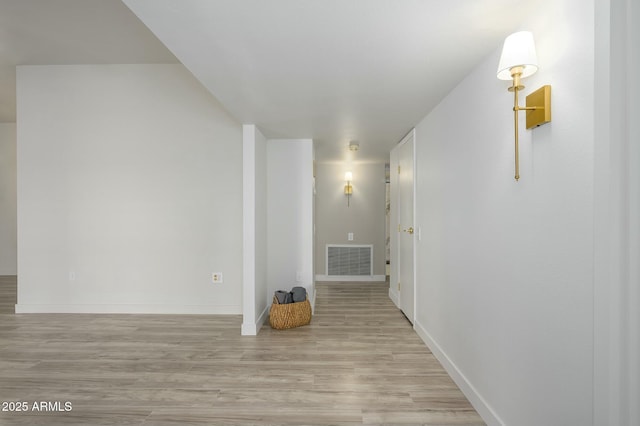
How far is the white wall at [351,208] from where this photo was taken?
653 centimetres

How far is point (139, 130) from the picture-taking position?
4160 millimetres

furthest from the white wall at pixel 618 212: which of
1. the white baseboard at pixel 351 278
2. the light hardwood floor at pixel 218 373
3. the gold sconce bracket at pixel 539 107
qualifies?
the white baseboard at pixel 351 278

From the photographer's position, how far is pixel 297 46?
190 centimetres

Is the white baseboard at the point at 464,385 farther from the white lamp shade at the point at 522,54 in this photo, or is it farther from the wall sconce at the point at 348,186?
the wall sconce at the point at 348,186

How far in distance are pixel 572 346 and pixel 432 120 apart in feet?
7.45

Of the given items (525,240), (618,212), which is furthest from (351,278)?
(618,212)

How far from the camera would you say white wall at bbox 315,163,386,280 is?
6.53 meters

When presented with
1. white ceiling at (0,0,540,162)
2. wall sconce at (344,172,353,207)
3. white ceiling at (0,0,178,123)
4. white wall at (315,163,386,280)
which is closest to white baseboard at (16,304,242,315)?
white ceiling at (0,0,540,162)

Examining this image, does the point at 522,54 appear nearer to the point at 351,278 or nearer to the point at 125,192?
the point at 125,192

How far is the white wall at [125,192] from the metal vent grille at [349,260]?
8.77ft

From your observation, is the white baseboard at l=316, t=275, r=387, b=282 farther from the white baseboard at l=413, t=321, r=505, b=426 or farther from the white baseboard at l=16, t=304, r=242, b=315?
the white baseboard at l=413, t=321, r=505, b=426

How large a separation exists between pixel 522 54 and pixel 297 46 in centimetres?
112

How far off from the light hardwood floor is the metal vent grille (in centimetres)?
244

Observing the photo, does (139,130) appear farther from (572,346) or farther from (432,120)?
(572,346)
